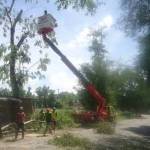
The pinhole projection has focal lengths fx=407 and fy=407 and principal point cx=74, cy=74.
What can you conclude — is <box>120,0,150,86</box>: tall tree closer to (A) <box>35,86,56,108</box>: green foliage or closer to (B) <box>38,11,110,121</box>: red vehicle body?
(B) <box>38,11,110,121</box>: red vehicle body

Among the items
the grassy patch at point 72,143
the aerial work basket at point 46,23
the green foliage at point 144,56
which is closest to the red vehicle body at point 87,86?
→ the aerial work basket at point 46,23

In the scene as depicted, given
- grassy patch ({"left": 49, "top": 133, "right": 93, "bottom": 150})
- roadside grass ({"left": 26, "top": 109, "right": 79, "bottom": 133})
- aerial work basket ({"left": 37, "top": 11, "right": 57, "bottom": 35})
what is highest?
aerial work basket ({"left": 37, "top": 11, "right": 57, "bottom": 35})

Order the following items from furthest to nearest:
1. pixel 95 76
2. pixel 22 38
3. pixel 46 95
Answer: pixel 46 95 → pixel 95 76 → pixel 22 38

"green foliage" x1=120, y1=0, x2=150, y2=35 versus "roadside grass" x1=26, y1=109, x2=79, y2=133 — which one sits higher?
"green foliage" x1=120, y1=0, x2=150, y2=35

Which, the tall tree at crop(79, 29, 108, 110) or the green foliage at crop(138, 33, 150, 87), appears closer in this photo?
the green foliage at crop(138, 33, 150, 87)

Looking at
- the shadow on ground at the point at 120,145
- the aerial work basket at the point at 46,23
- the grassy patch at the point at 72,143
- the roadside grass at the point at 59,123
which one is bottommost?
the shadow on ground at the point at 120,145

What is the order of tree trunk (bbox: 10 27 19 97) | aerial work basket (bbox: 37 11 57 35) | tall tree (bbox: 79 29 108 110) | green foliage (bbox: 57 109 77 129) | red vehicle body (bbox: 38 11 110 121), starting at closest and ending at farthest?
aerial work basket (bbox: 37 11 57 35) → green foliage (bbox: 57 109 77 129) → red vehicle body (bbox: 38 11 110 121) → tree trunk (bbox: 10 27 19 97) → tall tree (bbox: 79 29 108 110)

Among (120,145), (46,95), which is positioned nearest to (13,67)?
(120,145)

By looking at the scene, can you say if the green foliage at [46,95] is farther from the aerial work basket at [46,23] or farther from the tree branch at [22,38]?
the aerial work basket at [46,23]

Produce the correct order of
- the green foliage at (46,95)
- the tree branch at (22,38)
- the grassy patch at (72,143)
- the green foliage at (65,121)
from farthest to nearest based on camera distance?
the green foliage at (46,95) → the tree branch at (22,38) → the green foliage at (65,121) → the grassy patch at (72,143)

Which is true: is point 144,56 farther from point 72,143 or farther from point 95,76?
point 95,76

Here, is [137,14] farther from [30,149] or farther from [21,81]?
[21,81]

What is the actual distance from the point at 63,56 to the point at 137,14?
1054 centimetres

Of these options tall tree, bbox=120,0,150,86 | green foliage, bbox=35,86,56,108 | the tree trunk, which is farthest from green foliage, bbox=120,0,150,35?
green foliage, bbox=35,86,56,108
